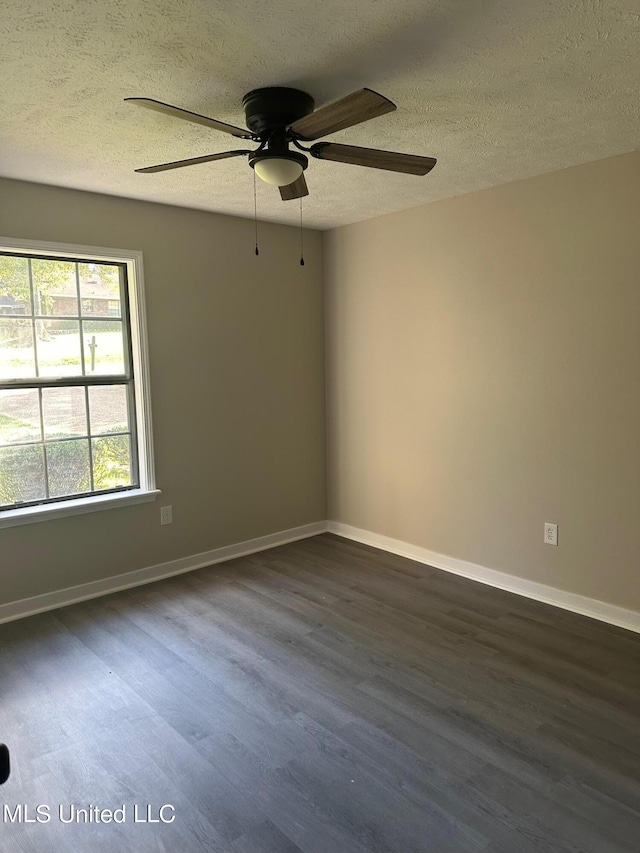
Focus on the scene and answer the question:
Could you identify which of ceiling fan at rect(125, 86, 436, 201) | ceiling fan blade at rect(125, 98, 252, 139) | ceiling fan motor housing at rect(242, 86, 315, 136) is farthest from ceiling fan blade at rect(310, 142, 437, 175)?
ceiling fan blade at rect(125, 98, 252, 139)

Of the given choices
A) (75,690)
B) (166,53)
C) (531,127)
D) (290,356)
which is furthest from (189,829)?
(290,356)

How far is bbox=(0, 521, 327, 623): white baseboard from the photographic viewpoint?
3.29 m

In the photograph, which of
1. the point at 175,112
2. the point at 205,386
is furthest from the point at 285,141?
the point at 205,386

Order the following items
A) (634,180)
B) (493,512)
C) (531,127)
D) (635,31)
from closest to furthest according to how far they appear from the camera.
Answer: (635,31) < (531,127) < (634,180) < (493,512)

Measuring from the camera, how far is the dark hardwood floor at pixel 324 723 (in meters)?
1.80

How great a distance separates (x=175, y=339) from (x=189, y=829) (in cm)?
273

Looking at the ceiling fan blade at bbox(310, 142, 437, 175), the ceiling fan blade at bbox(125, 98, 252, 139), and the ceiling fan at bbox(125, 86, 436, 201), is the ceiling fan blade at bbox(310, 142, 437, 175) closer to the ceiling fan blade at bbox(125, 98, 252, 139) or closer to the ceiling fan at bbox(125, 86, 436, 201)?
the ceiling fan at bbox(125, 86, 436, 201)

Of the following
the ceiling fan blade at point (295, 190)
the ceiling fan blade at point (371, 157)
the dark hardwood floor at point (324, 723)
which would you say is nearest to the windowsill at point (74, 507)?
the dark hardwood floor at point (324, 723)

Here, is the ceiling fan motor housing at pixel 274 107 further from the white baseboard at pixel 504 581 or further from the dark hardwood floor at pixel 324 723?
the white baseboard at pixel 504 581

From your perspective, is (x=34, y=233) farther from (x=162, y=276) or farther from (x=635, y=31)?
(x=635, y=31)

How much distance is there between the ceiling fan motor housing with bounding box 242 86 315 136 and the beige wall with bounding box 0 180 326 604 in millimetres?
1665

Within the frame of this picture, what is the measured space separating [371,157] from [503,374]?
179 cm

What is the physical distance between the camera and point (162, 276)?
3713 millimetres

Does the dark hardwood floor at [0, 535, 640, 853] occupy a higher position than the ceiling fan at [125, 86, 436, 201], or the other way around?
the ceiling fan at [125, 86, 436, 201]
